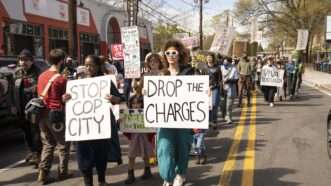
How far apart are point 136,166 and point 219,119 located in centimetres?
570


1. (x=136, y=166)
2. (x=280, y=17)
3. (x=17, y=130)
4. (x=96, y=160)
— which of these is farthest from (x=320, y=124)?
(x=280, y=17)

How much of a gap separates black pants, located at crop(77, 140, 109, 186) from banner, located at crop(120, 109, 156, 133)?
648 mm

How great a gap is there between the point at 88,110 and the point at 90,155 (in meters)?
0.52

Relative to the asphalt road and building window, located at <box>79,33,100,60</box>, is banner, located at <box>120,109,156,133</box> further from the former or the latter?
building window, located at <box>79,33,100,60</box>

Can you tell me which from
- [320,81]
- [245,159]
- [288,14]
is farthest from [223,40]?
[288,14]

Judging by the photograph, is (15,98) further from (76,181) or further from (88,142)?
(88,142)

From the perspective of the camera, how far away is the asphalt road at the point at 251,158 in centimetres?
678

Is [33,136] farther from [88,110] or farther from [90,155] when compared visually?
[88,110]

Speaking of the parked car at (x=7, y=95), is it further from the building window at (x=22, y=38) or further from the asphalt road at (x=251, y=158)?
the building window at (x=22, y=38)

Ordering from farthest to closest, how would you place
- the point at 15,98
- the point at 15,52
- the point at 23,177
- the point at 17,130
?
the point at 15,52 → the point at 17,130 → the point at 15,98 → the point at 23,177

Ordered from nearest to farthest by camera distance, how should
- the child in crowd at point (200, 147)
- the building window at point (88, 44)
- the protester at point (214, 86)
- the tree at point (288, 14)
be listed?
the child in crowd at point (200, 147) < the protester at point (214, 86) < the building window at point (88, 44) < the tree at point (288, 14)

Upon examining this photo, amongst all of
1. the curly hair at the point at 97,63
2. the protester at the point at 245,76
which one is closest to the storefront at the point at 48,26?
the protester at the point at 245,76

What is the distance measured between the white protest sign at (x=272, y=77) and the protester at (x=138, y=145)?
34.1 ft

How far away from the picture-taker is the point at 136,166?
7711 millimetres
